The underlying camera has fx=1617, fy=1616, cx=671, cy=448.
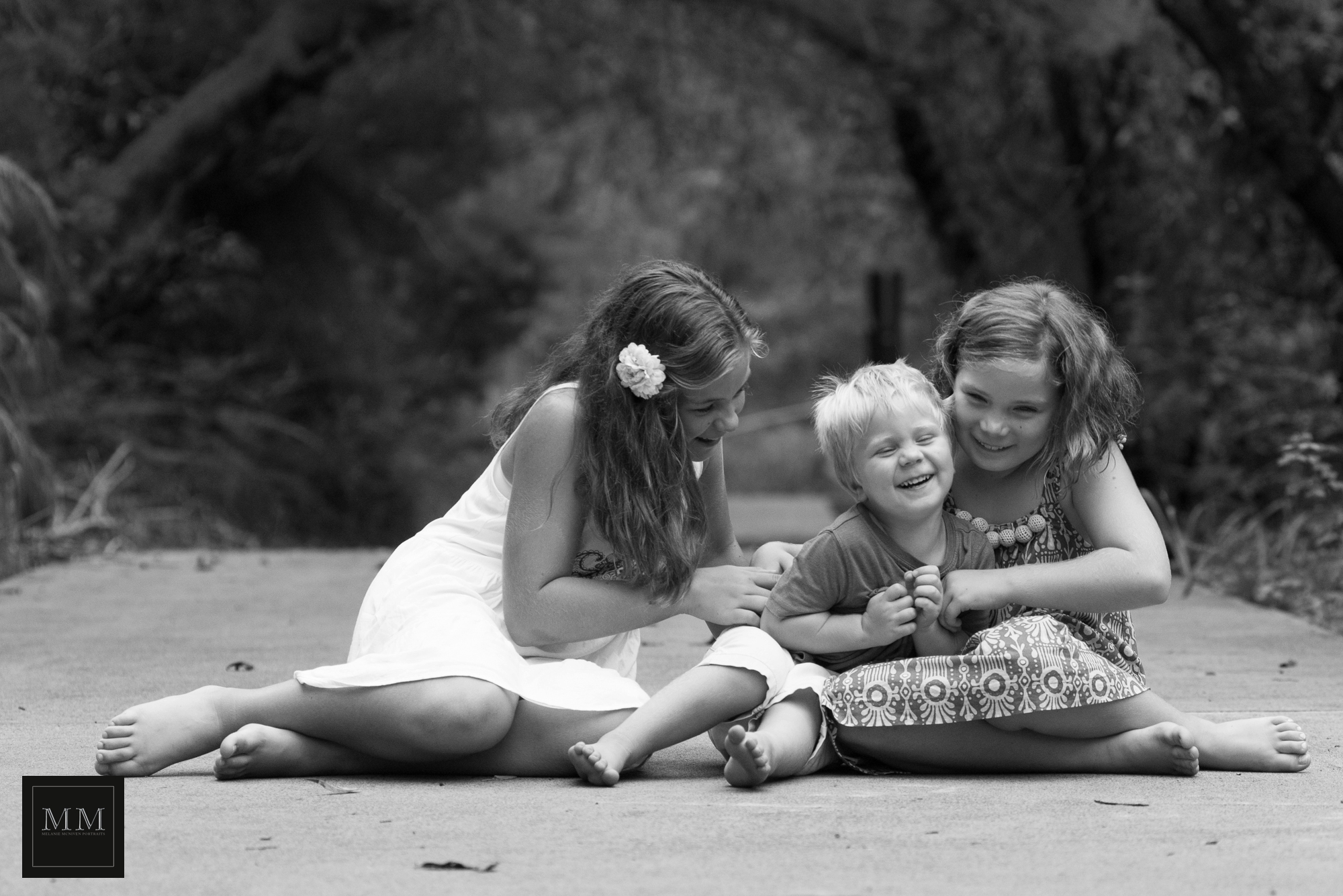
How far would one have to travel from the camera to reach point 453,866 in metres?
2.27

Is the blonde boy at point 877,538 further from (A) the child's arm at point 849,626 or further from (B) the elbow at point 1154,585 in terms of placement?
(B) the elbow at point 1154,585

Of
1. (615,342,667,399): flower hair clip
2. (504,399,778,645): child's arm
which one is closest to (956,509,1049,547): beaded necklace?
(504,399,778,645): child's arm

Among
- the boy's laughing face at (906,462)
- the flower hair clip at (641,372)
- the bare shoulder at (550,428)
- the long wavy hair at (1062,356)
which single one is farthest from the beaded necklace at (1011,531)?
the bare shoulder at (550,428)

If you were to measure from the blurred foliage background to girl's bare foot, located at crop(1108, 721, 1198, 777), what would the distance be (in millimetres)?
2645

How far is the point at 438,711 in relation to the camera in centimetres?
287

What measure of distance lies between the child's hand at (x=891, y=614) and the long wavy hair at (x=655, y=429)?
39 cm

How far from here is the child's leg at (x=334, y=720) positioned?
9.45 ft

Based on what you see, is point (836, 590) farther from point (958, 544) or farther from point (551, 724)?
point (551, 724)

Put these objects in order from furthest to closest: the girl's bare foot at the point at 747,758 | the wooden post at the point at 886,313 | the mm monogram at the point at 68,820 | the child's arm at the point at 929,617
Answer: the wooden post at the point at 886,313 < the child's arm at the point at 929,617 < the girl's bare foot at the point at 747,758 < the mm monogram at the point at 68,820

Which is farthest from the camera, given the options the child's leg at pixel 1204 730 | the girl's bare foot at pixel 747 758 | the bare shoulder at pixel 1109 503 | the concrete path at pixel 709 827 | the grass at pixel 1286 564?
the grass at pixel 1286 564

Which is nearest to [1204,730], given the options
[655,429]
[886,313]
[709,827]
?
[709,827]

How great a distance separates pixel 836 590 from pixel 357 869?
112cm

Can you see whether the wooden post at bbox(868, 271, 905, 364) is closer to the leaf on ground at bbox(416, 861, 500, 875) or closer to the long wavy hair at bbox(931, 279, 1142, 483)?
the long wavy hair at bbox(931, 279, 1142, 483)

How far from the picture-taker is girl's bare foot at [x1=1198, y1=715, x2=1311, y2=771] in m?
3.01
